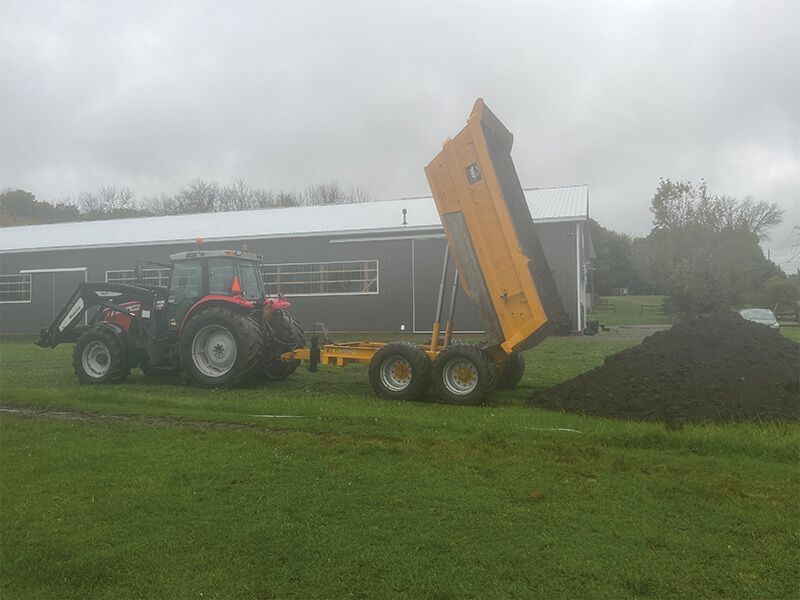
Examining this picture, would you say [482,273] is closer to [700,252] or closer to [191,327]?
[191,327]

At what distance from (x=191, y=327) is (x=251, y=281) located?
1513 millimetres

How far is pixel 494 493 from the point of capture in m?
4.95

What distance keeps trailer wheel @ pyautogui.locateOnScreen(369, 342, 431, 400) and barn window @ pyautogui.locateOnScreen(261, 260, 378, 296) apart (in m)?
13.7

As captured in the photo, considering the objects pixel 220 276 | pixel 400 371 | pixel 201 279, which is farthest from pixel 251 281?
pixel 400 371

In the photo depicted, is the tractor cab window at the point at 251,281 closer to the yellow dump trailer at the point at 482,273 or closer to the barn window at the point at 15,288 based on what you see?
the yellow dump trailer at the point at 482,273

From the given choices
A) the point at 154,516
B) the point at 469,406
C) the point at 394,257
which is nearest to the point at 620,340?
the point at 394,257

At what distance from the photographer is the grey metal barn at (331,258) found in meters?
21.9

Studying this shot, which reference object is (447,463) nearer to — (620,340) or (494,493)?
(494,493)

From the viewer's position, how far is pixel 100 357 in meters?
11.1

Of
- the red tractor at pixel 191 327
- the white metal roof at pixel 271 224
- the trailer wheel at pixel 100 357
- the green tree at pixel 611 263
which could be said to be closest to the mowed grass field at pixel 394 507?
the red tractor at pixel 191 327

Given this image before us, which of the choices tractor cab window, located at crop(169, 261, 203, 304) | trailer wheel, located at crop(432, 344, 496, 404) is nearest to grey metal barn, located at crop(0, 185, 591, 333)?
tractor cab window, located at crop(169, 261, 203, 304)

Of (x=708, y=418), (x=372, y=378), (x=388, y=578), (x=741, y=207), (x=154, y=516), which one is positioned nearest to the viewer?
(x=388, y=578)

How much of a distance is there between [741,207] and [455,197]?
36933 mm

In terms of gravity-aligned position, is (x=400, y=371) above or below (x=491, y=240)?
below
